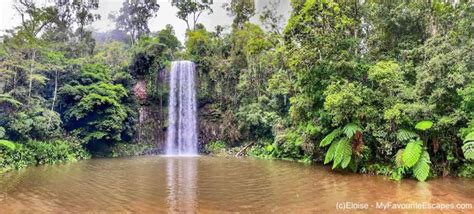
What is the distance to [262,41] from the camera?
20469 millimetres

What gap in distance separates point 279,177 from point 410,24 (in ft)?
27.1

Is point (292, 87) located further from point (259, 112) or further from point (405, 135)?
point (405, 135)

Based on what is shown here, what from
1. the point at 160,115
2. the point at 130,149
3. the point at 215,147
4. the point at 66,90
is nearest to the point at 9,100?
the point at 66,90

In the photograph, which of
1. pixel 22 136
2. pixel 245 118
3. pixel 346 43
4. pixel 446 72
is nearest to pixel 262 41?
pixel 245 118

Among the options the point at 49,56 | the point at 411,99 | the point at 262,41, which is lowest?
the point at 411,99

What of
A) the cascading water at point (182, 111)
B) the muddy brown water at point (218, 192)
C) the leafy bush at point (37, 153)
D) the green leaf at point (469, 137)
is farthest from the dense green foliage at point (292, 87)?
the muddy brown water at point (218, 192)

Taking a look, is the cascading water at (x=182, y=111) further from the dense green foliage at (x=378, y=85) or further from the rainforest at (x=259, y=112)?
the dense green foliage at (x=378, y=85)

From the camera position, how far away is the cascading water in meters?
24.2

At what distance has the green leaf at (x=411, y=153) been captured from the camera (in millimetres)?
9305

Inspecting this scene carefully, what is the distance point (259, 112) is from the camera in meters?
21.4

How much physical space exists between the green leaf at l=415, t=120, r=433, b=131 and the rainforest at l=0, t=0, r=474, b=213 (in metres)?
0.03

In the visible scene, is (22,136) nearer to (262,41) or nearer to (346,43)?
(262,41)

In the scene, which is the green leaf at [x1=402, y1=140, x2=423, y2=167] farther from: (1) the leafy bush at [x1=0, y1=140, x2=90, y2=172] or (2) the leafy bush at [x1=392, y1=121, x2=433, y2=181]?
(1) the leafy bush at [x1=0, y1=140, x2=90, y2=172]

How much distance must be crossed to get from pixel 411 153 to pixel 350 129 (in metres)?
1.93
